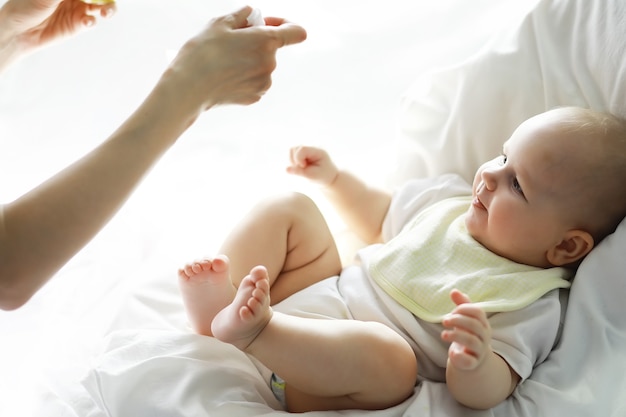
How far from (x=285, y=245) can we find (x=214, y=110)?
1.53 ft

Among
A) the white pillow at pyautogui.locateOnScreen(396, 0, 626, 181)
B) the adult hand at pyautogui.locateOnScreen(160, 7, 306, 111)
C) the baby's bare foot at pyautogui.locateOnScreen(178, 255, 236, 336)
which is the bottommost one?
A: the baby's bare foot at pyautogui.locateOnScreen(178, 255, 236, 336)

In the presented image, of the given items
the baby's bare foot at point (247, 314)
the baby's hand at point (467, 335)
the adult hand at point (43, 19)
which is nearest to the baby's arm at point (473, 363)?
the baby's hand at point (467, 335)

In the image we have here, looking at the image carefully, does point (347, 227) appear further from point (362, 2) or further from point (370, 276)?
point (362, 2)

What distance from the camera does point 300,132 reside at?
1.49 metres

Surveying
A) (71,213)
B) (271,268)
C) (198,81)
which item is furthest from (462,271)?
(71,213)

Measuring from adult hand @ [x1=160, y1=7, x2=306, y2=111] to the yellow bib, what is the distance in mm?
340

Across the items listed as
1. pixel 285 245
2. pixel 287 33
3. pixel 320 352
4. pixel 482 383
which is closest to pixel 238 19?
pixel 287 33

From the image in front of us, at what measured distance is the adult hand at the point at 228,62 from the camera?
899 millimetres

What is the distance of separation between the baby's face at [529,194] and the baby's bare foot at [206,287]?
39cm

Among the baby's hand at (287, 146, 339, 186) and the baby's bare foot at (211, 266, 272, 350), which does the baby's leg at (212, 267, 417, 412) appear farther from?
the baby's hand at (287, 146, 339, 186)

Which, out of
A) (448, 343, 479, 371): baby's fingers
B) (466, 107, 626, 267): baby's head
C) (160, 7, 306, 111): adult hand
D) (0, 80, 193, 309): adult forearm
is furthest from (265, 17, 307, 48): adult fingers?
(448, 343, 479, 371): baby's fingers

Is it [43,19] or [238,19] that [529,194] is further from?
[43,19]

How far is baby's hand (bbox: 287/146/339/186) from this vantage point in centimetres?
129

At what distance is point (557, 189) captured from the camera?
40.9 inches
